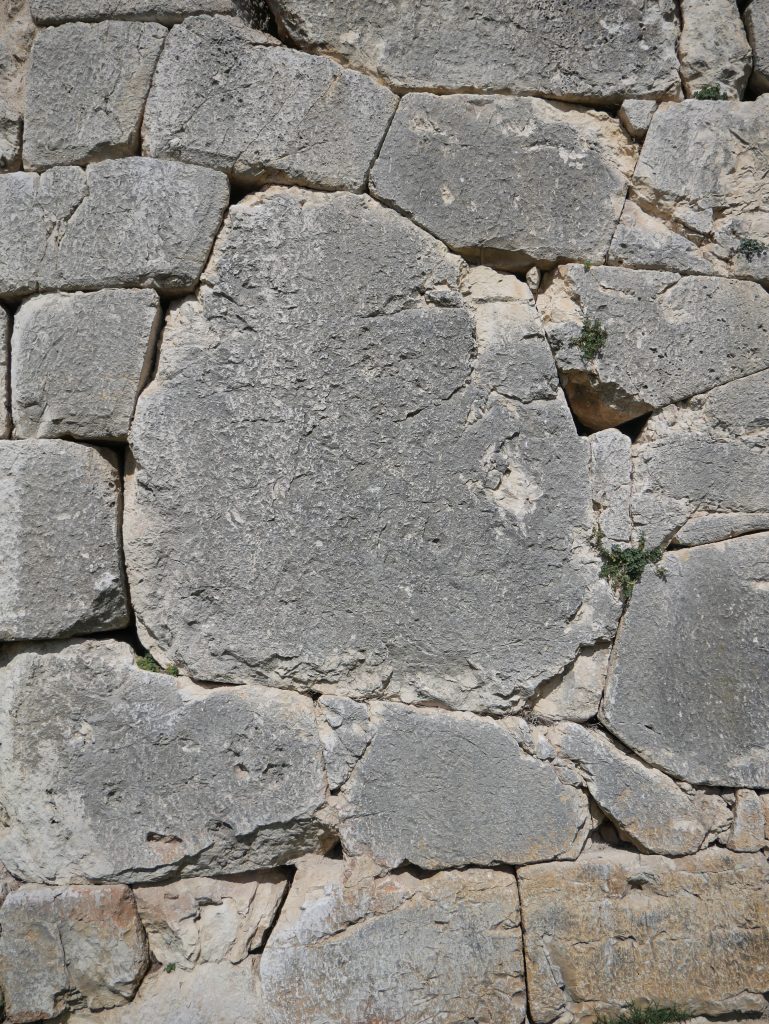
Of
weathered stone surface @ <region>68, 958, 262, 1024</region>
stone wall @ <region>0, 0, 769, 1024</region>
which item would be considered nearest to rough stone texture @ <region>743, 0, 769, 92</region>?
stone wall @ <region>0, 0, 769, 1024</region>

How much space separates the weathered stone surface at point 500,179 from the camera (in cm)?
263

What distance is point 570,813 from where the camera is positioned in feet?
8.46

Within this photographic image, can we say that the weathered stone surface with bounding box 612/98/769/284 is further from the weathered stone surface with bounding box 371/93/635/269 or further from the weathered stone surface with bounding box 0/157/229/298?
the weathered stone surface with bounding box 0/157/229/298

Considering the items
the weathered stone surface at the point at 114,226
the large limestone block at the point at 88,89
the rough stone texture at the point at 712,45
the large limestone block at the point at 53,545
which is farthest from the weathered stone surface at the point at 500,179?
the large limestone block at the point at 53,545

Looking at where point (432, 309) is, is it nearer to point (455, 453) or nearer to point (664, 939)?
point (455, 453)

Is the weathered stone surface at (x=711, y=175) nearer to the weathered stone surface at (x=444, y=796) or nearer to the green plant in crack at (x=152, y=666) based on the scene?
the weathered stone surface at (x=444, y=796)

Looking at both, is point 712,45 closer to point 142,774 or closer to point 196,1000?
point 142,774

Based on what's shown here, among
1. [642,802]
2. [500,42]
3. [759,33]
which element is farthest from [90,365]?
[759,33]

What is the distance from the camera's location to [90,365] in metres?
2.57

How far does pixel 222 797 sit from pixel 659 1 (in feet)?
11.0

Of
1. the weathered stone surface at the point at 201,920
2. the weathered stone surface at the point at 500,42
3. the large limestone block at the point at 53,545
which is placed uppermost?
the weathered stone surface at the point at 500,42

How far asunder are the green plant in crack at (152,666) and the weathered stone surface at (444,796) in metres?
0.75

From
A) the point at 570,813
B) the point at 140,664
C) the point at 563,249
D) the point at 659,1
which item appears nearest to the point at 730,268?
the point at 563,249

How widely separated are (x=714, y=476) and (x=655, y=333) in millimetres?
575
